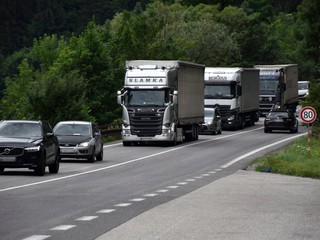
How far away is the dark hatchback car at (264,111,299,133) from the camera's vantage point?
234 feet

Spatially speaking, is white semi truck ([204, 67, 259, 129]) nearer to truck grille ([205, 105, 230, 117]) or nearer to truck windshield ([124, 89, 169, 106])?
truck grille ([205, 105, 230, 117])

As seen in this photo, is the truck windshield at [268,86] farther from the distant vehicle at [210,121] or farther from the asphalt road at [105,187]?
the asphalt road at [105,187]

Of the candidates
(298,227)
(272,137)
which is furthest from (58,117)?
(298,227)

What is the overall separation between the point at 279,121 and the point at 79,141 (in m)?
34.1

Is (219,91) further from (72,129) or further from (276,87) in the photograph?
(72,129)

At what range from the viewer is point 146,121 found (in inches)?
2041

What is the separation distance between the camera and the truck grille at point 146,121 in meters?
51.6

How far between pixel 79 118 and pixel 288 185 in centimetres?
2977

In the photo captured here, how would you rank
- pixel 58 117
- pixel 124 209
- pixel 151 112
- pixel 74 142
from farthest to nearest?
pixel 58 117 → pixel 151 112 → pixel 74 142 → pixel 124 209

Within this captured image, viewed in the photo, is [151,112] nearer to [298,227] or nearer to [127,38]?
[127,38]

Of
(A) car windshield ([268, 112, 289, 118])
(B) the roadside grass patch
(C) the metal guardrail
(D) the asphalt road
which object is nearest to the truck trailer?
(A) car windshield ([268, 112, 289, 118])

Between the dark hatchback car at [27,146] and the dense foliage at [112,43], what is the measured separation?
75.6 ft

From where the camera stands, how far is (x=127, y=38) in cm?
8144

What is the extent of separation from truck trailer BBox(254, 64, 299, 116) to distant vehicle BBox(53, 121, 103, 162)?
40827mm
